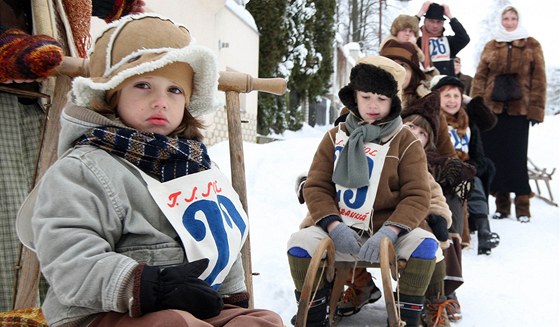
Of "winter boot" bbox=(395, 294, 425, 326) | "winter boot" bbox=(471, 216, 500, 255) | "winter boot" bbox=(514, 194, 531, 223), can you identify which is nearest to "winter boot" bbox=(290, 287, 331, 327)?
"winter boot" bbox=(395, 294, 425, 326)

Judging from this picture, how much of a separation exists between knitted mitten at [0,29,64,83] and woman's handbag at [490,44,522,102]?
218 inches

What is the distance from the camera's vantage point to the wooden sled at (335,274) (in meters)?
→ 2.40

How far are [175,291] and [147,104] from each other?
577mm

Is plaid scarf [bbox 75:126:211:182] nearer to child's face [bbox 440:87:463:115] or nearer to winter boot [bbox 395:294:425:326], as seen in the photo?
winter boot [bbox 395:294:425:326]

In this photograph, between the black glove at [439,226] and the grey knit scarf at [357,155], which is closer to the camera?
the grey knit scarf at [357,155]

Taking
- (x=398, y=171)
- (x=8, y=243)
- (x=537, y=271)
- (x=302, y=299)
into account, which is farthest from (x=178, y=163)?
(x=537, y=271)

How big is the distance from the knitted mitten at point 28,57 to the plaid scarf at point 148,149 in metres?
0.41

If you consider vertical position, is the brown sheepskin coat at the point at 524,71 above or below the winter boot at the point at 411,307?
above

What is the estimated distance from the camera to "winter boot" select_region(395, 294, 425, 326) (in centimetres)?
269

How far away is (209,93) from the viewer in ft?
6.04

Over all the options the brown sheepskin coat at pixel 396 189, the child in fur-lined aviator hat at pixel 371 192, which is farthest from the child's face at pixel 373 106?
the brown sheepskin coat at pixel 396 189

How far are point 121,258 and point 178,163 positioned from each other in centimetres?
38

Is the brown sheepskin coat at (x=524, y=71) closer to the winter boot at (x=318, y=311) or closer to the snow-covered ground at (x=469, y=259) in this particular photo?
the snow-covered ground at (x=469, y=259)

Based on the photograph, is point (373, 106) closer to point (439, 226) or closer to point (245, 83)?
point (439, 226)
